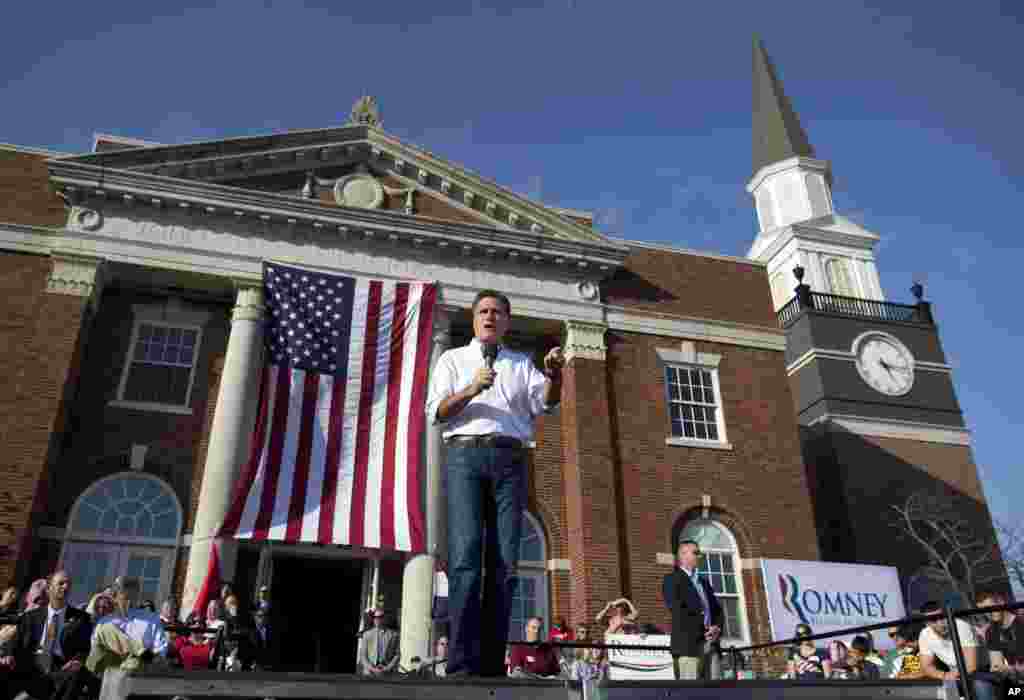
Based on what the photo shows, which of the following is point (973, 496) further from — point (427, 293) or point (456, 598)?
point (456, 598)

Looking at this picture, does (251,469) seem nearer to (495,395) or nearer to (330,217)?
(330,217)

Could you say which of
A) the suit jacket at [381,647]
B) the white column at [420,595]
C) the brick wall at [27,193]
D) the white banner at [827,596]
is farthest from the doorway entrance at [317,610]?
the brick wall at [27,193]

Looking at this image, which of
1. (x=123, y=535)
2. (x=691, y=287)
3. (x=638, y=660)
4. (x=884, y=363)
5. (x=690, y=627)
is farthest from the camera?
(x=884, y=363)

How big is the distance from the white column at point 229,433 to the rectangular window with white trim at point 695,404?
9173 millimetres

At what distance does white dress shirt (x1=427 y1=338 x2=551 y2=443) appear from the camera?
14.5 ft

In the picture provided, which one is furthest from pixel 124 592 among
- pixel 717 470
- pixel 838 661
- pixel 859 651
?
pixel 717 470

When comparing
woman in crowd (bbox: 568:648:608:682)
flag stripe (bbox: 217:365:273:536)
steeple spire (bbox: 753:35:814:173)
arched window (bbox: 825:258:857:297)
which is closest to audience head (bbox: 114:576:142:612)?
flag stripe (bbox: 217:365:273:536)

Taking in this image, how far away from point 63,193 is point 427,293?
25.1 ft

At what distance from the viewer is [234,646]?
10.8 meters

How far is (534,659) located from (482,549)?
8.01m

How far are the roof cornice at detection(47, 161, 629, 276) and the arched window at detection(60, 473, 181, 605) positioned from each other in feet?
18.7

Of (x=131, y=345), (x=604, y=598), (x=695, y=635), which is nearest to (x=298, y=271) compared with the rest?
(x=131, y=345)

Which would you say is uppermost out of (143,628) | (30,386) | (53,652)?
(30,386)

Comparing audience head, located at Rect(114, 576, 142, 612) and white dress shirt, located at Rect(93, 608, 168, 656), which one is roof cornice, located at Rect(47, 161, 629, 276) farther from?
white dress shirt, located at Rect(93, 608, 168, 656)
